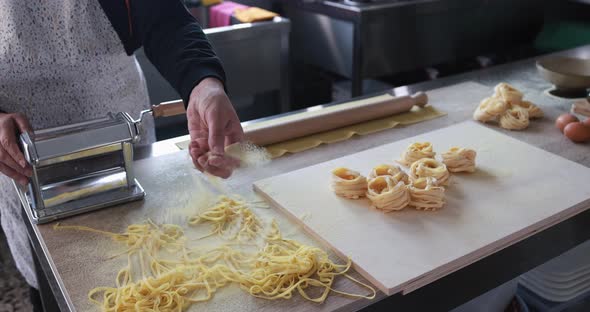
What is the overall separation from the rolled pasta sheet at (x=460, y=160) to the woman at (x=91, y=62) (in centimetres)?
56

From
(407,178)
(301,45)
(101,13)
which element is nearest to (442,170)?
(407,178)

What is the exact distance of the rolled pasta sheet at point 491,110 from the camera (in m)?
1.83

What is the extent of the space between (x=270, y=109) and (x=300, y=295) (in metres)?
2.41

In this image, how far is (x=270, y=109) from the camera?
343cm

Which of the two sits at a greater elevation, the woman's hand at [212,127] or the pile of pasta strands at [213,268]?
the woman's hand at [212,127]

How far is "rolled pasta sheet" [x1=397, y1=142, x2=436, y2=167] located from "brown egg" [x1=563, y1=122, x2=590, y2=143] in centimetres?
47

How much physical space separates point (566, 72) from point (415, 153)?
3.10 feet

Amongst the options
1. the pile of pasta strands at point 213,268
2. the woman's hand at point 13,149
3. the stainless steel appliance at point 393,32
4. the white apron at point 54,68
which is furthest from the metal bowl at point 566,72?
the woman's hand at point 13,149

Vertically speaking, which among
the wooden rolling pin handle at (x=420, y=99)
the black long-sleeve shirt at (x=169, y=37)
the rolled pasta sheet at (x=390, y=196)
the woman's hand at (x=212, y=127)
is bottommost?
the rolled pasta sheet at (x=390, y=196)

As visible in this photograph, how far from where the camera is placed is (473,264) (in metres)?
1.19

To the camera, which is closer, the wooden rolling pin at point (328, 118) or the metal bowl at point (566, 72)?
the wooden rolling pin at point (328, 118)

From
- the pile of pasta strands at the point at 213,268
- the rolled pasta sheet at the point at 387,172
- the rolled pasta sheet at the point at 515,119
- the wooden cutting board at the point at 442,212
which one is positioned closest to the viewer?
the pile of pasta strands at the point at 213,268

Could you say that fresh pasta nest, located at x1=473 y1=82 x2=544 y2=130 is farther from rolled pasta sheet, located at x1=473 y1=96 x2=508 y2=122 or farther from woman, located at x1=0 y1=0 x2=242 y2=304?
woman, located at x1=0 y1=0 x2=242 y2=304

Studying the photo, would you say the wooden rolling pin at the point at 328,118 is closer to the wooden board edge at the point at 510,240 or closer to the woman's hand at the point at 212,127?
the woman's hand at the point at 212,127
